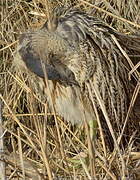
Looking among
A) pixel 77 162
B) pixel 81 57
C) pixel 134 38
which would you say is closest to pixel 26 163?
pixel 77 162

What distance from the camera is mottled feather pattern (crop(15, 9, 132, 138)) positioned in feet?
5.67

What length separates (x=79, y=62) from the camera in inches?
68.0

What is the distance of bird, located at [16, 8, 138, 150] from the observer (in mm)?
1725

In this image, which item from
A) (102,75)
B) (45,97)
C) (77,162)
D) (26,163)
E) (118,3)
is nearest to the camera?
(26,163)

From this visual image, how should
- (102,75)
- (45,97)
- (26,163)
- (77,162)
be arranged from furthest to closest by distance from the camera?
(45,97)
(102,75)
(77,162)
(26,163)

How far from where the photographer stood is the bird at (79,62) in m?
Answer: 1.72

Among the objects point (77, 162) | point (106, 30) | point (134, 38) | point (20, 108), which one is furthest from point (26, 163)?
point (20, 108)

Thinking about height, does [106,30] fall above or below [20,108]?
above

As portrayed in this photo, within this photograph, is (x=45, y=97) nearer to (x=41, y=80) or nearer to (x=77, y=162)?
(x=41, y=80)

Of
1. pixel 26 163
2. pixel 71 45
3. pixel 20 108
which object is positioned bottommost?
pixel 20 108

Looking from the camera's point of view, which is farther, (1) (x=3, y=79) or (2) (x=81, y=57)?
(1) (x=3, y=79)

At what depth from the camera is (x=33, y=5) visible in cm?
233

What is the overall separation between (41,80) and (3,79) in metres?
0.55

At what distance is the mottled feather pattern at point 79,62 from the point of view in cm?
173
